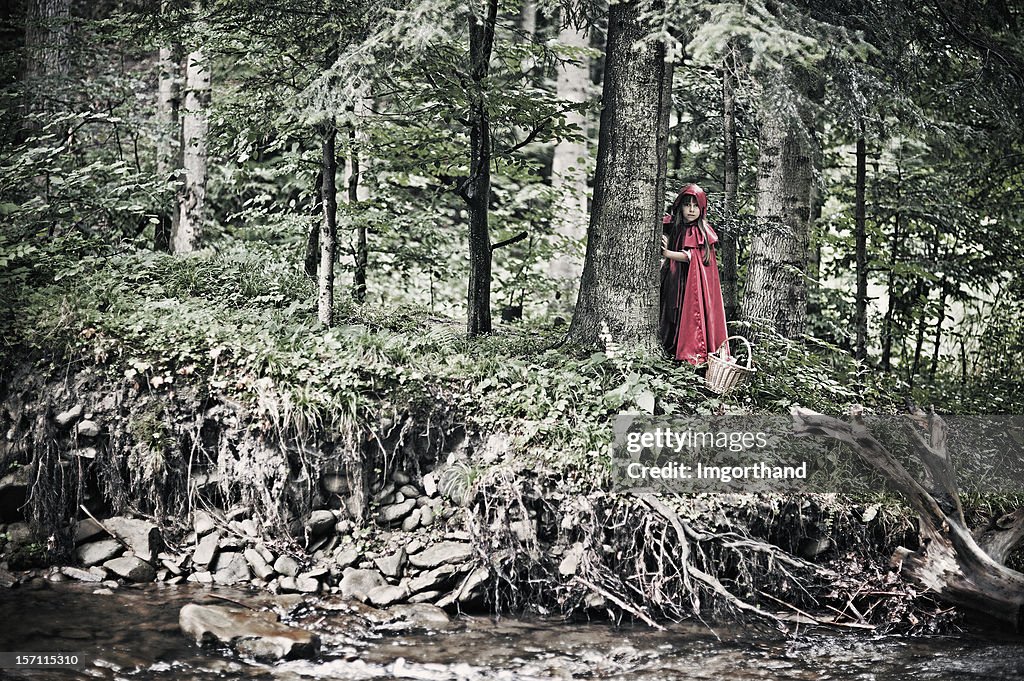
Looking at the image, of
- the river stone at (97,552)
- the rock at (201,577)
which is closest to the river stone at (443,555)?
the rock at (201,577)

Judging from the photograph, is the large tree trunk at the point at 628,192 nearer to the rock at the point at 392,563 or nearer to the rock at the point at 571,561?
the rock at the point at 571,561

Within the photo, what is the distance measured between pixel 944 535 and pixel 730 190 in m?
4.39

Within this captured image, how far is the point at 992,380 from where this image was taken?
10062 millimetres

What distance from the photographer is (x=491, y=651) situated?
573 centimetres

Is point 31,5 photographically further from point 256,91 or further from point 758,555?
point 758,555

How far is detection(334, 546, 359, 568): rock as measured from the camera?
671 cm

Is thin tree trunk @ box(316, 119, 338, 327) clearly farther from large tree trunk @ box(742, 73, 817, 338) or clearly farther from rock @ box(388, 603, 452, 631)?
large tree trunk @ box(742, 73, 817, 338)

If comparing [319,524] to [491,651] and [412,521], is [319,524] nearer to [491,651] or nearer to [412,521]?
[412,521]

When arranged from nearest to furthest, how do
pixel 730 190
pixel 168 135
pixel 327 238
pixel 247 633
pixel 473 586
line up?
pixel 247 633
pixel 473 586
pixel 327 238
pixel 730 190
pixel 168 135

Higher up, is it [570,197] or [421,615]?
[570,197]

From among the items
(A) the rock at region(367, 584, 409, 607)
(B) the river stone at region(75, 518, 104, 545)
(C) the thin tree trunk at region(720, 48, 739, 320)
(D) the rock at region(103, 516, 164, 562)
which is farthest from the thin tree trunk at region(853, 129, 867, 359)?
(B) the river stone at region(75, 518, 104, 545)

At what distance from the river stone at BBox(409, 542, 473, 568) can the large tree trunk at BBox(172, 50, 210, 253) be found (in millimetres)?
5412

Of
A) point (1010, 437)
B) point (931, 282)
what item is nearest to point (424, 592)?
point (1010, 437)

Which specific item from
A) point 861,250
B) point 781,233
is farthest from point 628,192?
point 861,250
